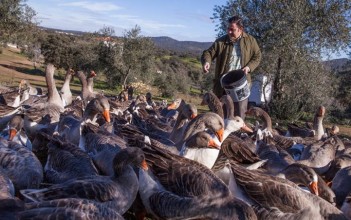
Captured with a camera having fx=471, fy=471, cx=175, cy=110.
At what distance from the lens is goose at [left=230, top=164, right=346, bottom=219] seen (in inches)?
228

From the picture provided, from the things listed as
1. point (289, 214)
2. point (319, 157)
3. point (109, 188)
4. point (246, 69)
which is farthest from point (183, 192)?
point (246, 69)

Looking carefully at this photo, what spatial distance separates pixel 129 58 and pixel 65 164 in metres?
35.1

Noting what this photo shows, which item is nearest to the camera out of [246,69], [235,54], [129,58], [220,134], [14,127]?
[220,134]

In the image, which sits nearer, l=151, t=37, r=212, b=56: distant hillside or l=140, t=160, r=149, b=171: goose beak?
l=140, t=160, r=149, b=171: goose beak

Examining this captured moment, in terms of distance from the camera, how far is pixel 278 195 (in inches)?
228

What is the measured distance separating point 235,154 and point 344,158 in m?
2.40

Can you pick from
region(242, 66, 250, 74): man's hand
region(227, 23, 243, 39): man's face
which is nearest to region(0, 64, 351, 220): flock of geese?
region(242, 66, 250, 74): man's hand

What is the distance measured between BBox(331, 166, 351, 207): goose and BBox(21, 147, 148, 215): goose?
3.33 m

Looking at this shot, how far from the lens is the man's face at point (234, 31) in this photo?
9859mm

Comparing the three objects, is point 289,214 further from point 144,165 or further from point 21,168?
point 21,168

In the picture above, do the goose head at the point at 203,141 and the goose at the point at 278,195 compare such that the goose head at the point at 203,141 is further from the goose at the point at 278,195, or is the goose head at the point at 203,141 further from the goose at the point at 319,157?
the goose at the point at 319,157

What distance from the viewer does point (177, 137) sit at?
880 cm

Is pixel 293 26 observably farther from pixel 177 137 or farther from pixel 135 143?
pixel 135 143

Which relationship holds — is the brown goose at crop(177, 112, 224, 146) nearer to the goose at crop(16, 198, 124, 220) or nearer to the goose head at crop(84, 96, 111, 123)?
the goose head at crop(84, 96, 111, 123)
